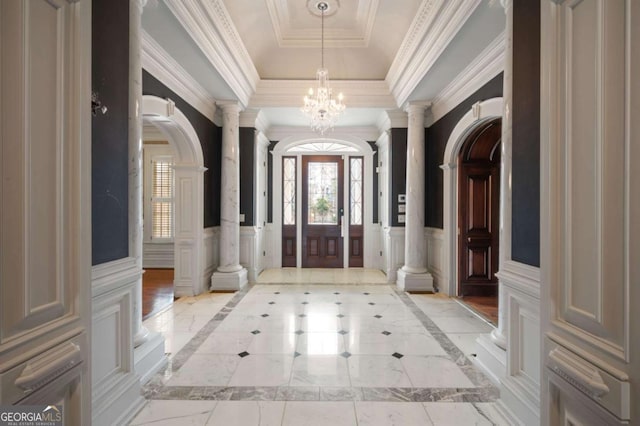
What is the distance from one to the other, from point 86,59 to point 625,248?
6.96ft

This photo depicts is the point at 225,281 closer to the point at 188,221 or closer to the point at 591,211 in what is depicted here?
the point at 188,221

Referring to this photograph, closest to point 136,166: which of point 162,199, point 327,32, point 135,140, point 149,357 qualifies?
point 135,140

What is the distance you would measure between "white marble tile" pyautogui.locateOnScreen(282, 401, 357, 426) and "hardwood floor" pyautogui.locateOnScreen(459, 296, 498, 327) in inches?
99.8

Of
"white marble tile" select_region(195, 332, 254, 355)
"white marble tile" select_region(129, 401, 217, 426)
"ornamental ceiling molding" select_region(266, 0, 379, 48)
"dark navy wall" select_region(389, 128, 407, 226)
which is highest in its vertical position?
"ornamental ceiling molding" select_region(266, 0, 379, 48)

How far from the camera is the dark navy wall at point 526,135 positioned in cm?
201

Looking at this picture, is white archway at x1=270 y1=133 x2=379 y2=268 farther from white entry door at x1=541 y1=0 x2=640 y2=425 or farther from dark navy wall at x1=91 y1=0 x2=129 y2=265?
white entry door at x1=541 y1=0 x2=640 y2=425

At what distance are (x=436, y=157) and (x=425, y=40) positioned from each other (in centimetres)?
221

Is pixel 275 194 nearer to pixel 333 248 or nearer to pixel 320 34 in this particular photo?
pixel 333 248

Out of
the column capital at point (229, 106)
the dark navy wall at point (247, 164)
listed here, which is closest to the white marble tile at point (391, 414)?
the dark navy wall at point (247, 164)

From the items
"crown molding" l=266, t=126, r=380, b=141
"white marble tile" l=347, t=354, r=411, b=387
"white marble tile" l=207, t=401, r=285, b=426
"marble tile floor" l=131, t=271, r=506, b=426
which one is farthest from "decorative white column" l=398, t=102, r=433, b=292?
"white marble tile" l=207, t=401, r=285, b=426

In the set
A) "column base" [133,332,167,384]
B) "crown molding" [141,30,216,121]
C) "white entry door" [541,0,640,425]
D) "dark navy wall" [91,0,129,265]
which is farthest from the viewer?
"crown molding" [141,30,216,121]

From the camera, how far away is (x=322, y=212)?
759 cm

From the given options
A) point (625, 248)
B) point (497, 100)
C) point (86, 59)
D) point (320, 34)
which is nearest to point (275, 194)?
point (320, 34)

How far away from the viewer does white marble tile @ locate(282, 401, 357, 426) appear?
2080mm
